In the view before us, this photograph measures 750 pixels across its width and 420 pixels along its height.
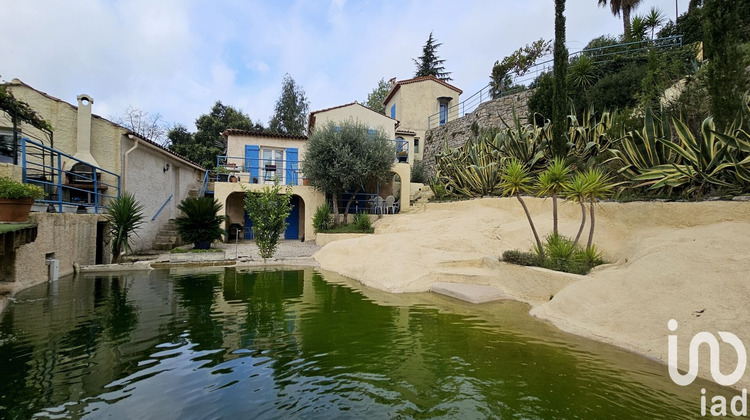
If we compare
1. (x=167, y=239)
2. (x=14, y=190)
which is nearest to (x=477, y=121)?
(x=167, y=239)

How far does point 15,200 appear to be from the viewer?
7.22 m

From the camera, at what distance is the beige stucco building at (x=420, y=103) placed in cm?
3066

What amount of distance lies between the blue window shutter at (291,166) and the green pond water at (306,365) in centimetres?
1343

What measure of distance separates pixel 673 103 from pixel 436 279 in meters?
10.9

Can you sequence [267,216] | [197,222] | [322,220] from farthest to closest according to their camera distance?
1. [322,220]
2. [197,222]
3. [267,216]

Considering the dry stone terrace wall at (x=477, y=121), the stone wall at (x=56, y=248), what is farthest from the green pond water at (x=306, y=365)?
the dry stone terrace wall at (x=477, y=121)

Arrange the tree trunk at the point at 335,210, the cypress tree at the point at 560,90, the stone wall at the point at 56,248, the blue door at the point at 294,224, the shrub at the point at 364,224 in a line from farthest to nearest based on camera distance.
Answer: the blue door at the point at 294,224
the tree trunk at the point at 335,210
the shrub at the point at 364,224
the cypress tree at the point at 560,90
the stone wall at the point at 56,248

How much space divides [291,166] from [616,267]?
17458mm

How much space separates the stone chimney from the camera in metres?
13.5

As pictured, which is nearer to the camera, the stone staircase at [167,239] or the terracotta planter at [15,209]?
the terracotta planter at [15,209]

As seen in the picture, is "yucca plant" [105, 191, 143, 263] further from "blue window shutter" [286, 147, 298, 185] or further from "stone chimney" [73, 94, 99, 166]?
"blue window shutter" [286, 147, 298, 185]

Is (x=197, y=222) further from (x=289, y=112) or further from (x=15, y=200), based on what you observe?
(x=289, y=112)

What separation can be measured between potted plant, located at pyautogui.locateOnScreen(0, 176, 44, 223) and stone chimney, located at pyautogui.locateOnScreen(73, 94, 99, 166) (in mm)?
7169

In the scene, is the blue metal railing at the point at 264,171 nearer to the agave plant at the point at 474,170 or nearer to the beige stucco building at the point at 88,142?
the beige stucco building at the point at 88,142
